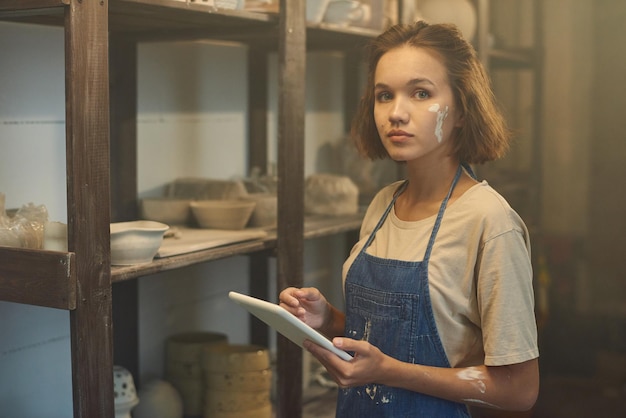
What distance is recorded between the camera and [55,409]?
7.39ft

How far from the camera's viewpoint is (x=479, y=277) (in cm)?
156

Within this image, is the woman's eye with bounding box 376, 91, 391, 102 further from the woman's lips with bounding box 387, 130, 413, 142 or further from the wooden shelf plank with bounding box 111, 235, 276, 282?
the wooden shelf plank with bounding box 111, 235, 276, 282

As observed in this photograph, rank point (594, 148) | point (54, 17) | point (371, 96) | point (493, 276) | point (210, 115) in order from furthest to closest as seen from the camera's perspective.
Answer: point (594, 148) → point (210, 115) → point (54, 17) → point (371, 96) → point (493, 276)

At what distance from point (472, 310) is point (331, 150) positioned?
74.9 inches

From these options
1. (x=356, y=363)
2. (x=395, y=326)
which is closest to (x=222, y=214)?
(x=395, y=326)

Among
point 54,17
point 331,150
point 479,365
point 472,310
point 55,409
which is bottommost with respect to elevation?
point 55,409

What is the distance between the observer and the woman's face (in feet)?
5.38

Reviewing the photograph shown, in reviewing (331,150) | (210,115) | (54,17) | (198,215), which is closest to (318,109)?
(331,150)

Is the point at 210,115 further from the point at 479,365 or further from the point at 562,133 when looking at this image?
the point at 562,133

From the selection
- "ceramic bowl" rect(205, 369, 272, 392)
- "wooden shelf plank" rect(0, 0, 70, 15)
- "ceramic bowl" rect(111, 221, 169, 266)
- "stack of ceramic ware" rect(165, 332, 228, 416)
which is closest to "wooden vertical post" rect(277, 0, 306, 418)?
"ceramic bowl" rect(205, 369, 272, 392)

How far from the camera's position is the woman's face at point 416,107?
164 cm

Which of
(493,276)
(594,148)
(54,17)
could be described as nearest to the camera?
(493,276)

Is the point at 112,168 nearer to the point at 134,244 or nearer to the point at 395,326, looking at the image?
the point at 134,244

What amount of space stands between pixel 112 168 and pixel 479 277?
1.17m
